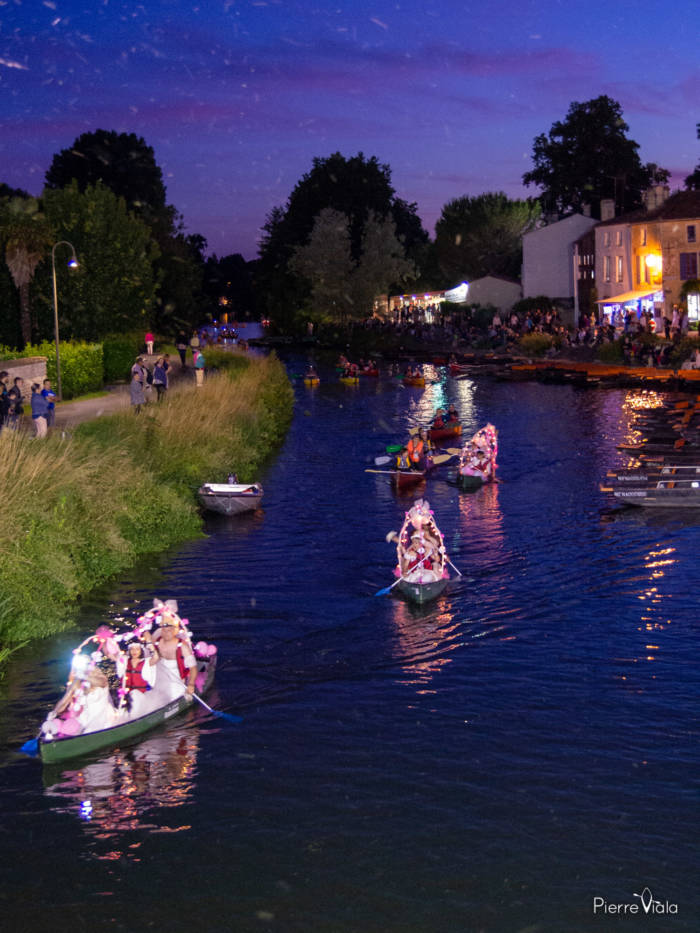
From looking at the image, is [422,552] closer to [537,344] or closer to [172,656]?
[172,656]

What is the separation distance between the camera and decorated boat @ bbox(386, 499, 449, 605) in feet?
74.7


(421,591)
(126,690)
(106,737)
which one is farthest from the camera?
(421,591)

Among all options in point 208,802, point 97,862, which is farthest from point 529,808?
point 97,862

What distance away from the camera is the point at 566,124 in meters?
129

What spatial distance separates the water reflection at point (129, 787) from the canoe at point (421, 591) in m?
6.91

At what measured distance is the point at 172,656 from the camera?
17609 mm

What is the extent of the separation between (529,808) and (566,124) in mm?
123799

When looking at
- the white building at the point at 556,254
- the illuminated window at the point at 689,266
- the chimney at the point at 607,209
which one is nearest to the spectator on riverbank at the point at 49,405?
the illuminated window at the point at 689,266

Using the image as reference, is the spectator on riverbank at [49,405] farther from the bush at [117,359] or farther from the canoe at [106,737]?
the bush at [117,359]

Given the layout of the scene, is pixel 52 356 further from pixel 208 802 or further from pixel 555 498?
pixel 208 802

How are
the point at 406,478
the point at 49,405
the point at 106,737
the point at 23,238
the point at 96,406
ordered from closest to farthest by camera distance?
the point at 106,737, the point at 49,405, the point at 406,478, the point at 96,406, the point at 23,238

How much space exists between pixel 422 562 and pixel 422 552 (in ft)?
0.90

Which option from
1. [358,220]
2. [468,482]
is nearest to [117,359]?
[468,482]

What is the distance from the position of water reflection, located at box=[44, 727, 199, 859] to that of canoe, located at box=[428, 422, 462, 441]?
30.1 meters
